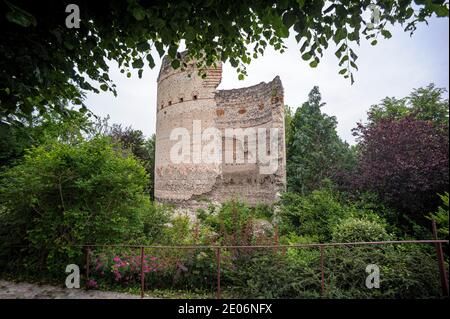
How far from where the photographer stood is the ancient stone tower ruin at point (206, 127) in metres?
15.3

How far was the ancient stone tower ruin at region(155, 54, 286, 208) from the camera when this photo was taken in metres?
15.3

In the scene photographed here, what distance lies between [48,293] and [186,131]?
11.2m

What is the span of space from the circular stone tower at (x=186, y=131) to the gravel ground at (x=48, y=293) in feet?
32.1

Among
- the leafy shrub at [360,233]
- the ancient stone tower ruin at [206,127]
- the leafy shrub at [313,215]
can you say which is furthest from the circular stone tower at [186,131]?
the leafy shrub at [360,233]

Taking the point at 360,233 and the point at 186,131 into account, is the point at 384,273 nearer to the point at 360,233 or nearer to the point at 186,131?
the point at 360,233

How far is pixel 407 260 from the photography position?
485 cm

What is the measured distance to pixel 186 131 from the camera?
15.7 meters

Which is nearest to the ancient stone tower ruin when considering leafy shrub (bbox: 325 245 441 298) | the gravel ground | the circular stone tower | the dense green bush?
the circular stone tower

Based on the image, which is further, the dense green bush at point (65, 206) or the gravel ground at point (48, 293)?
the dense green bush at point (65, 206)

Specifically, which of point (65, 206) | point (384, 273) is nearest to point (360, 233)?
point (384, 273)

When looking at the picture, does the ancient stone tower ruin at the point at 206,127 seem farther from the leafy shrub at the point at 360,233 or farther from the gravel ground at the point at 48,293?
the gravel ground at the point at 48,293

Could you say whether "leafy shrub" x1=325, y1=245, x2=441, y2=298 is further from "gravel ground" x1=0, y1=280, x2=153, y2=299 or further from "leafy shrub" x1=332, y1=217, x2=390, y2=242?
"gravel ground" x1=0, y1=280, x2=153, y2=299
